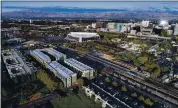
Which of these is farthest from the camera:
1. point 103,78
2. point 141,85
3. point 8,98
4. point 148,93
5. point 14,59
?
point 14,59

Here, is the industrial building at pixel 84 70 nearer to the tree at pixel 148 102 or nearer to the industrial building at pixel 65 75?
the industrial building at pixel 65 75

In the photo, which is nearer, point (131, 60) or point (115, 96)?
point (115, 96)

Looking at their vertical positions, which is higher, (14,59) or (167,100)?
(14,59)

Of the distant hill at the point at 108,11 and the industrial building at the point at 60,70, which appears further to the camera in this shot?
the distant hill at the point at 108,11

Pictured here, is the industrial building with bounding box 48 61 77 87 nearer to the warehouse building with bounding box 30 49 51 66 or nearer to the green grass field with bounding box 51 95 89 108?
the green grass field with bounding box 51 95 89 108

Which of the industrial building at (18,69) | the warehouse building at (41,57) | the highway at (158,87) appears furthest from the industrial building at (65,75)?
the highway at (158,87)

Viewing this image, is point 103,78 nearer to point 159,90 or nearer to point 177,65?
point 159,90

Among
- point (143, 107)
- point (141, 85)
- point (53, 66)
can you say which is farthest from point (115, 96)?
point (53, 66)
